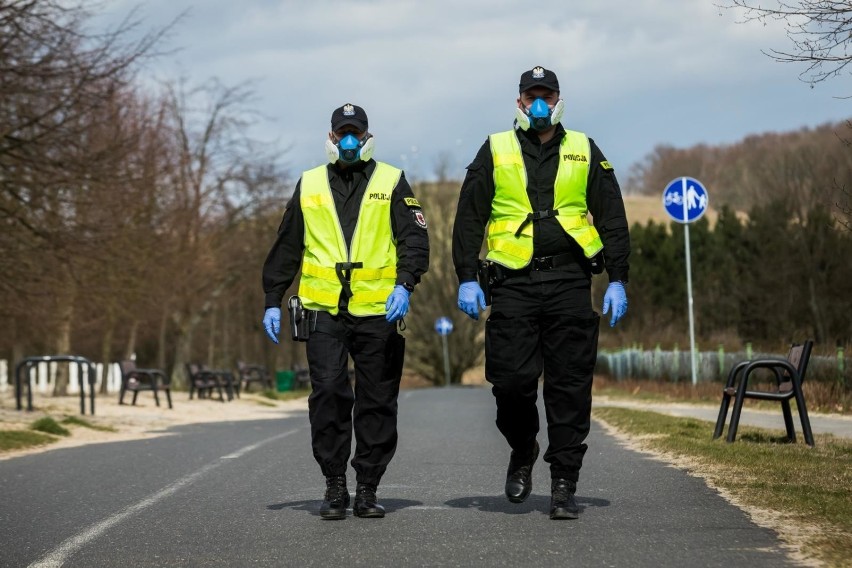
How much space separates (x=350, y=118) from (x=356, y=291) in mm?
927

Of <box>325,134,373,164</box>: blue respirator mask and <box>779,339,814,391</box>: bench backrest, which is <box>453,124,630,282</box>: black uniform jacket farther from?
<box>779,339,814,391</box>: bench backrest

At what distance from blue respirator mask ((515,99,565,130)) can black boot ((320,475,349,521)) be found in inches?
83.1

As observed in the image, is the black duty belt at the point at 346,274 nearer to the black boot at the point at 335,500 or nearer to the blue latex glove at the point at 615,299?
the black boot at the point at 335,500

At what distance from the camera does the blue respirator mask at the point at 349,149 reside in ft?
22.8

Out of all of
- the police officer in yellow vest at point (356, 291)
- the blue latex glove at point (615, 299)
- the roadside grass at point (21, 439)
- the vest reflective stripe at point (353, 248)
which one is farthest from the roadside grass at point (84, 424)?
the blue latex glove at point (615, 299)

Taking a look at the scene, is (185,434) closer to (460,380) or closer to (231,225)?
(231,225)

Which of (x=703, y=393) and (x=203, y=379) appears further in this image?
(x=203, y=379)

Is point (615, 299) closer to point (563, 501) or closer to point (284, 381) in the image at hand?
point (563, 501)

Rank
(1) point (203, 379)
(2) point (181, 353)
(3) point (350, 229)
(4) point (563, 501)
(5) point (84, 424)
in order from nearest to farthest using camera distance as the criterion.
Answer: (4) point (563, 501) < (3) point (350, 229) < (5) point (84, 424) < (1) point (203, 379) < (2) point (181, 353)

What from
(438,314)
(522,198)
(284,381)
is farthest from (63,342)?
(438,314)

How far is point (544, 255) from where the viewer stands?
267 inches

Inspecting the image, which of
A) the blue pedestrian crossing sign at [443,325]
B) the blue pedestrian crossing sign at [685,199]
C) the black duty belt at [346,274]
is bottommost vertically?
the black duty belt at [346,274]

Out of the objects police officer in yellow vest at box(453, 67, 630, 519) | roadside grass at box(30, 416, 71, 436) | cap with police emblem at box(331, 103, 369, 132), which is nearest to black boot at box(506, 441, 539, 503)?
police officer in yellow vest at box(453, 67, 630, 519)

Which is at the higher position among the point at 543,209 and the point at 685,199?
the point at 685,199
